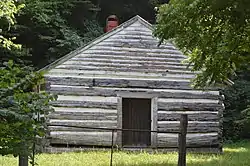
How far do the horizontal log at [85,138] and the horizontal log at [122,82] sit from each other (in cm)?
163

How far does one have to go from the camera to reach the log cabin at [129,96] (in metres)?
16.2

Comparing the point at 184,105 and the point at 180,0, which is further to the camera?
the point at 184,105

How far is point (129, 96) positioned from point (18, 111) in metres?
10.9

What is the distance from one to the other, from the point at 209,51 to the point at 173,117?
5.42m

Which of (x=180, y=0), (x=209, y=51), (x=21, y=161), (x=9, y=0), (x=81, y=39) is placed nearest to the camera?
(x=21, y=161)

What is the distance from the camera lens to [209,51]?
11.7 meters

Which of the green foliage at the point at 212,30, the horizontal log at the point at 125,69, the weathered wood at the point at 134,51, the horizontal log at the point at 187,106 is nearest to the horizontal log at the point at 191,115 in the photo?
the horizontal log at the point at 187,106

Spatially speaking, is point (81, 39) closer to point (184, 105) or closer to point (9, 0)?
point (184, 105)

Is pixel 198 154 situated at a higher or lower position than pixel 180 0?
lower


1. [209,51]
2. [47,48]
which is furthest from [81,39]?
[209,51]

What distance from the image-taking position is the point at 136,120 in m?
17.0

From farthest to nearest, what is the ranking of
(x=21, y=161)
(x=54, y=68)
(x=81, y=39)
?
(x=81, y=39)
(x=54, y=68)
(x=21, y=161)

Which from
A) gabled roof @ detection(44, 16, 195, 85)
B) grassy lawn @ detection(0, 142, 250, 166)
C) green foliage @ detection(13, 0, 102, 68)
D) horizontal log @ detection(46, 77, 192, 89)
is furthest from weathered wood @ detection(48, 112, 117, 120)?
green foliage @ detection(13, 0, 102, 68)

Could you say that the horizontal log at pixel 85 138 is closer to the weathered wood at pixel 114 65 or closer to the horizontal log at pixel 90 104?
the horizontal log at pixel 90 104
